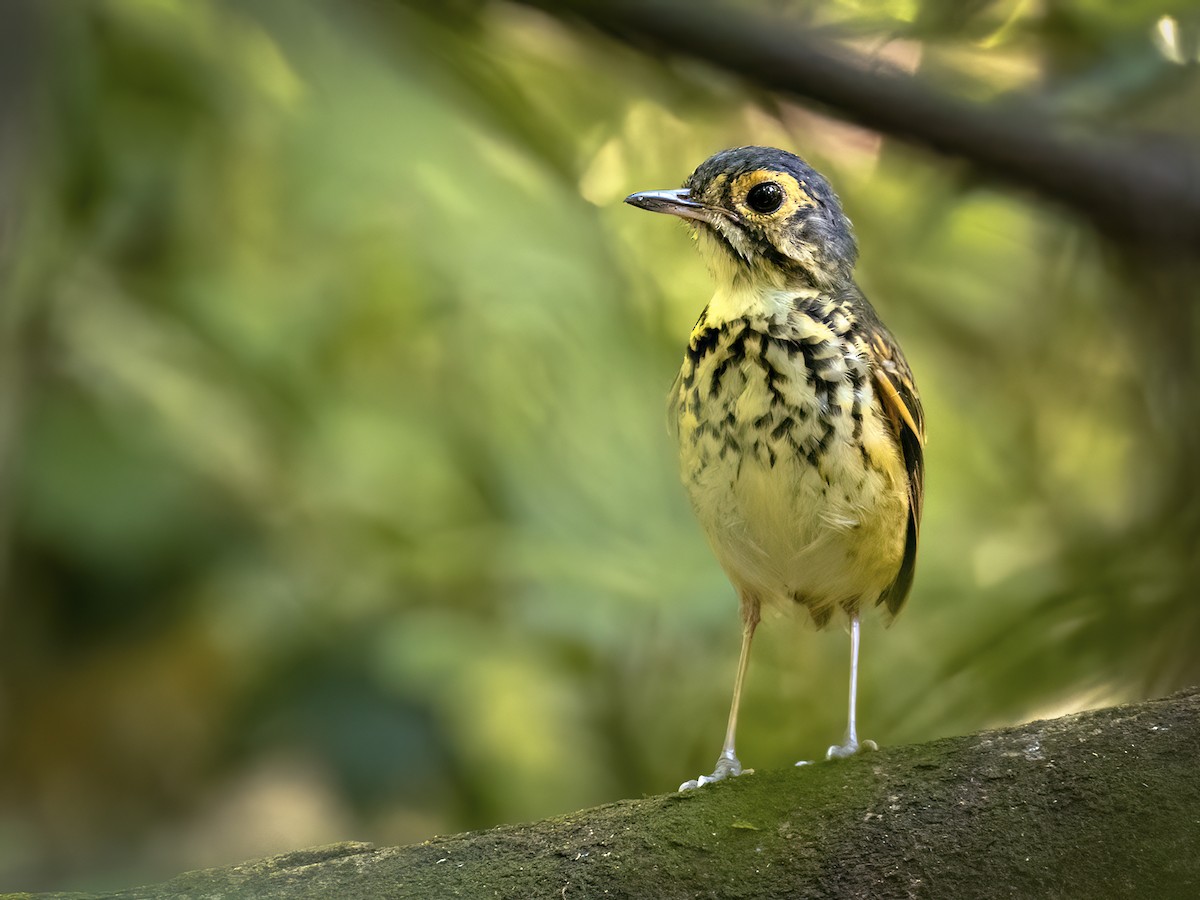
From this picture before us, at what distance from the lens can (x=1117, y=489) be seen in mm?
3834

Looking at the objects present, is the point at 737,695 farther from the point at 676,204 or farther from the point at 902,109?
the point at 902,109

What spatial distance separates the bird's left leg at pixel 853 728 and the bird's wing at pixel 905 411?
0.69 feet

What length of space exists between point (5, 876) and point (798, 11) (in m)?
3.45

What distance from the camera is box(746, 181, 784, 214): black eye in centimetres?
350

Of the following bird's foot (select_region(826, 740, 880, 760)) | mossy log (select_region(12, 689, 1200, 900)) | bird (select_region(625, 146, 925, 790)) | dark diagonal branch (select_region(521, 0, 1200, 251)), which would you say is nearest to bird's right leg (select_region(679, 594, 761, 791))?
bird (select_region(625, 146, 925, 790))

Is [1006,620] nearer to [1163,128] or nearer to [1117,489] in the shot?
[1117,489]

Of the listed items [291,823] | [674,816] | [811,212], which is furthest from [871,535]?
[291,823]

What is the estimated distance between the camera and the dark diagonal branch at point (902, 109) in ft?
6.26

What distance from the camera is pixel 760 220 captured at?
3492 millimetres

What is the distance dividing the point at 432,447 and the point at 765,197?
145cm

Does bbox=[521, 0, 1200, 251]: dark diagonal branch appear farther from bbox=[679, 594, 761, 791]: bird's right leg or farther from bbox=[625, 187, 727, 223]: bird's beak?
bbox=[679, 594, 761, 791]: bird's right leg

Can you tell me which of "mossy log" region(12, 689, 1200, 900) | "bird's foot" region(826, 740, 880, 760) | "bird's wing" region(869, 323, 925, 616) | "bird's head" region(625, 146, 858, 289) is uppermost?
"bird's head" region(625, 146, 858, 289)

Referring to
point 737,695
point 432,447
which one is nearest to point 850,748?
point 737,695

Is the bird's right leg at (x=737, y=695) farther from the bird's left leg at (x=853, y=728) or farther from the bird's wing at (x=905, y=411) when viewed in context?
the bird's wing at (x=905, y=411)
